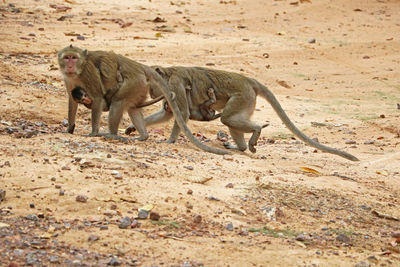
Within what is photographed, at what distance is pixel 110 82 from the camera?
8.80 meters

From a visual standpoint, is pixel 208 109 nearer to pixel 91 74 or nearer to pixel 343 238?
pixel 91 74

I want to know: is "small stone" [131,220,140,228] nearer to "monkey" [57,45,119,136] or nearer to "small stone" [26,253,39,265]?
"small stone" [26,253,39,265]

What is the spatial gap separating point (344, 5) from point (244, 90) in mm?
15044

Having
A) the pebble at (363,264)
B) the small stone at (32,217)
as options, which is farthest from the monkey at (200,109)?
the pebble at (363,264)

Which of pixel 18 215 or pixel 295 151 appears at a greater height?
pixel 18 215

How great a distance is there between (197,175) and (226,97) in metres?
2.88

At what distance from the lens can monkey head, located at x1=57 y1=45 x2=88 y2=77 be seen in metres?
8.45

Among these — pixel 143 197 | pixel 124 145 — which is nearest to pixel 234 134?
pixel 124 145

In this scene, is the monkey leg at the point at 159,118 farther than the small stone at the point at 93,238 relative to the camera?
Yes

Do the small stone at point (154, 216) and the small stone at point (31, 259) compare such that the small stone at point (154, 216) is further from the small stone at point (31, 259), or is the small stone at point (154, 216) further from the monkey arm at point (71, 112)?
the monkey arm at point (71, 112)

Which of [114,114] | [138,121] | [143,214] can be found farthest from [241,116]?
[143,214]

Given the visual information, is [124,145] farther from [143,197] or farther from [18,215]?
[18,215]

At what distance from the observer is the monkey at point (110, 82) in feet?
27.9

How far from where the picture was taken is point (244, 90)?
31.3ft
